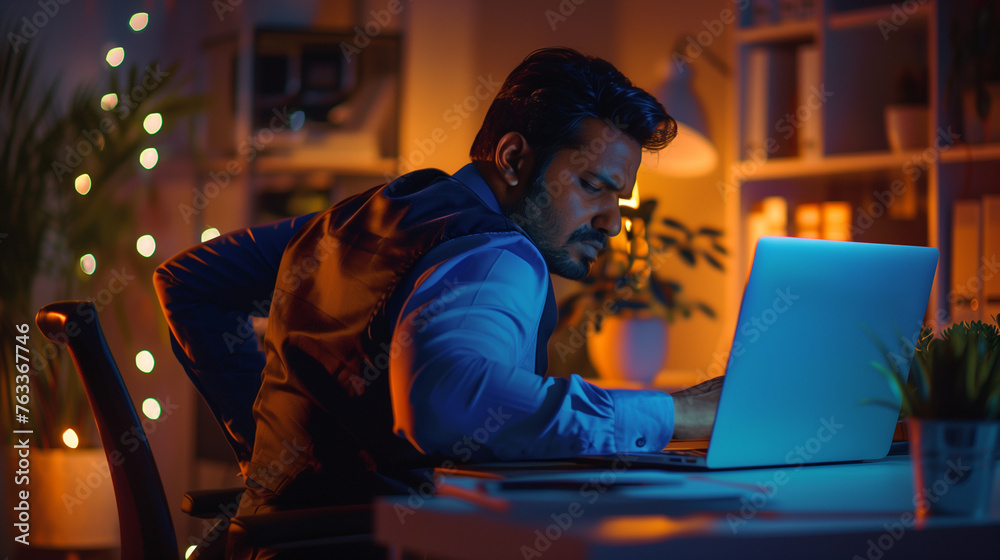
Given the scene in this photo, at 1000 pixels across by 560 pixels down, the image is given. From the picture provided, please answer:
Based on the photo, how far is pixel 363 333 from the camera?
1112mm

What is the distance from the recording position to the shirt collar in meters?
1.44

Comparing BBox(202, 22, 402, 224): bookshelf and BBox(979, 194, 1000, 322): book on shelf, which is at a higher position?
BBox(202, 22, 402, 224): bookshelf

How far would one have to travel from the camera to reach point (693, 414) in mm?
996

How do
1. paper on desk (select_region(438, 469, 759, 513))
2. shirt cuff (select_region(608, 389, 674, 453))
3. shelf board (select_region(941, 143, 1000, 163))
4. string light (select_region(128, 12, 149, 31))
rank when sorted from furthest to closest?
string light (select_region(128, 12, 149, 31)) < shelf board (select_region(941, 143, 1000, 163)) < shirt cuff (select_region(608, 389, 674, 453)) < paper on desk (select_region(438, 469, 759, 513))

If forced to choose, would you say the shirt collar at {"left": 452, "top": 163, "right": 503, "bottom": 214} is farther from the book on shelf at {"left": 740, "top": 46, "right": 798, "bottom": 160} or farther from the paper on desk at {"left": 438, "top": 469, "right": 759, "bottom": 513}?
the book on shelf at {"left": 740, "top": 46, "right": 798, "bottom": 160}

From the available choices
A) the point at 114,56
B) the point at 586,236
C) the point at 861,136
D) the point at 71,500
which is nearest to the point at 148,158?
the point at 114,56

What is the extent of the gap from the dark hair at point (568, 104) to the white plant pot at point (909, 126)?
122 centimetres

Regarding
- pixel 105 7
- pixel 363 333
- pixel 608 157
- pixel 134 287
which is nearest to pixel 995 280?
pixel 608 157

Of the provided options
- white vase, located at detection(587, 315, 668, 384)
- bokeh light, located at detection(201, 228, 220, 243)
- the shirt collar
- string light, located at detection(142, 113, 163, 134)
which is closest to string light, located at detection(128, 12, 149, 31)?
string light, located at detection(142, 113, 163, 134)

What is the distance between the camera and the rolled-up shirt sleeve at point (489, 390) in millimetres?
889

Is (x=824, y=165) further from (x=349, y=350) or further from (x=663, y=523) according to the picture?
(x=663, y=523)

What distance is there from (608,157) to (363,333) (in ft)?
1.77

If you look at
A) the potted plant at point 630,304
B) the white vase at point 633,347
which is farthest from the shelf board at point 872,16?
the white vase at point 633,347

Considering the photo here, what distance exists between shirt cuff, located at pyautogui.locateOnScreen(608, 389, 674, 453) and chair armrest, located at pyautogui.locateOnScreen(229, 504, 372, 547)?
0.97 feet
